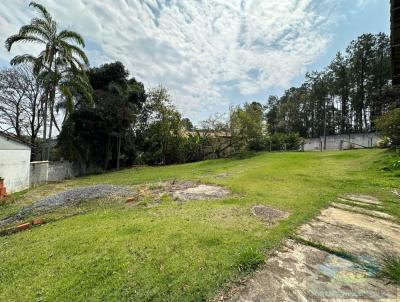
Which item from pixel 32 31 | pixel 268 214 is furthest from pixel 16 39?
pixel 268 214

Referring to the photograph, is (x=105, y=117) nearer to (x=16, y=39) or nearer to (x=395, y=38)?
(x=16, y=39)

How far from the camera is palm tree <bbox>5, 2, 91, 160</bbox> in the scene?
543 inches

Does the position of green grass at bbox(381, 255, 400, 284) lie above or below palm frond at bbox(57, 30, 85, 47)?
below

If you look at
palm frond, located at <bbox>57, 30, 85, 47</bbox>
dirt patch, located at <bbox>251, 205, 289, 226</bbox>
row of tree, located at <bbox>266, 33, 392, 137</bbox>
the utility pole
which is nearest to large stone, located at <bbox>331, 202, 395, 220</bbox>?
dirt patch, located at <bbox>251, 205, 289, 226</bbox>

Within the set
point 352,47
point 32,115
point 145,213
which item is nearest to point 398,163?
point 145,213

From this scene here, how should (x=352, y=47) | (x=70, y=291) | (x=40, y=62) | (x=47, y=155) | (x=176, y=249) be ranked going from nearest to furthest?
1. (x=70, y=291)
2. (x=176, y=249)
3. (x=40, y=62)
4. (x=47, y=155)
5. (x=352, y=47)

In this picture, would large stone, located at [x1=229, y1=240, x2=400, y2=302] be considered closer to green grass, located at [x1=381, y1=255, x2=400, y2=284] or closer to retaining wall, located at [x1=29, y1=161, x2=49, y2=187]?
green grass, located at [x1=381, y1=255, x2=400, y2=284]

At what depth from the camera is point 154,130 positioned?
24938 mm

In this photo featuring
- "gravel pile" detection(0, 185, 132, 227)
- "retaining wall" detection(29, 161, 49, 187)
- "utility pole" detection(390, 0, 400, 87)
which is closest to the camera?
"utility pole" detection(390, 0, 400, 87)

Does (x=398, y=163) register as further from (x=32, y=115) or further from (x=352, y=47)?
(x=352, y=47)

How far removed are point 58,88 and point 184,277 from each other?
53.2 ft

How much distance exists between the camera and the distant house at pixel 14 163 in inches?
417

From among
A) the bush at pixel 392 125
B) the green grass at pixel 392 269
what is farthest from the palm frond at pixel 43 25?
the bush at pixel 392 125

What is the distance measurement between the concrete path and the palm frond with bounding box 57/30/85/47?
16987 mm
